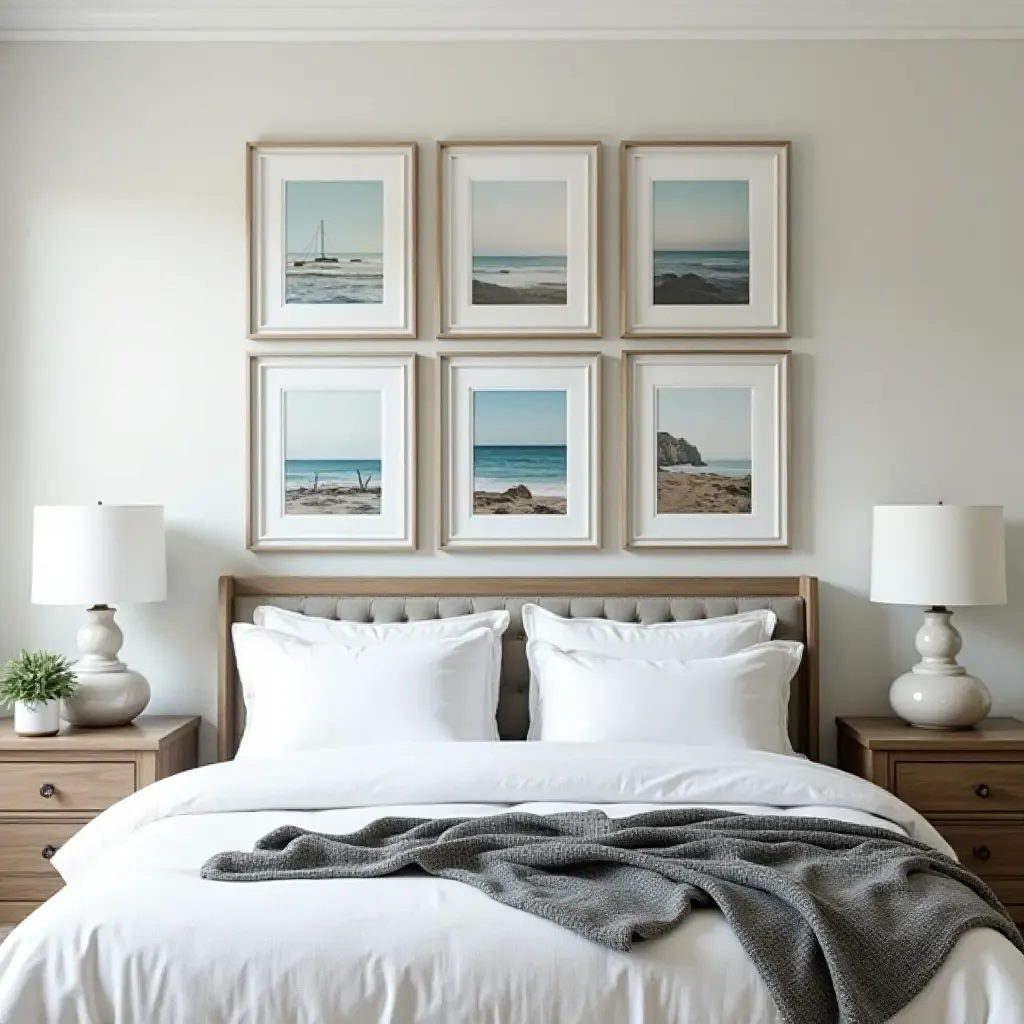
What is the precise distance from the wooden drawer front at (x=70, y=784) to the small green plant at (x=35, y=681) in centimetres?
19

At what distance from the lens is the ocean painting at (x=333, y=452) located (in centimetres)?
400

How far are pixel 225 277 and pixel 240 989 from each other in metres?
2.58

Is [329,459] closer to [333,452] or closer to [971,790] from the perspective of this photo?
[333,452]

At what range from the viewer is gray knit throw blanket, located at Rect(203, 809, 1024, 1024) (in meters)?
1.97

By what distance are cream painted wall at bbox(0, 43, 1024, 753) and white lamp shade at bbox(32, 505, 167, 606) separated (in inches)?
13.4

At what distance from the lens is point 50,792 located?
350 cm

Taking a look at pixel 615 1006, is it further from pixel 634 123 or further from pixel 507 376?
pixel 634 123

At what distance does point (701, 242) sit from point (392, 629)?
1.61 m

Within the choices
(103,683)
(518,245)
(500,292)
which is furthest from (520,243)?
(103,683)

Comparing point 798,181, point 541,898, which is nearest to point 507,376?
point 798,181

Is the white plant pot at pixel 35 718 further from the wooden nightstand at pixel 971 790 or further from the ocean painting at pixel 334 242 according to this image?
the wooden nightstand at pixel 971 790

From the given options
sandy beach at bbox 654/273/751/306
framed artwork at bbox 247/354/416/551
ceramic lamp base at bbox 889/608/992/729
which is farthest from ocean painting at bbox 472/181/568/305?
ceramic lamp base at bbox 889/608/992/729

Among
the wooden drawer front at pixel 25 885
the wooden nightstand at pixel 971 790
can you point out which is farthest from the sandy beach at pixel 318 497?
the wooden nightstand at pixel 971 790

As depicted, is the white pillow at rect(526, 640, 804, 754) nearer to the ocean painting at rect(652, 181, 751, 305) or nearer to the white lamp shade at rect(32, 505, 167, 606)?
the ocean painting at rect(652, 181, 751, 305)
